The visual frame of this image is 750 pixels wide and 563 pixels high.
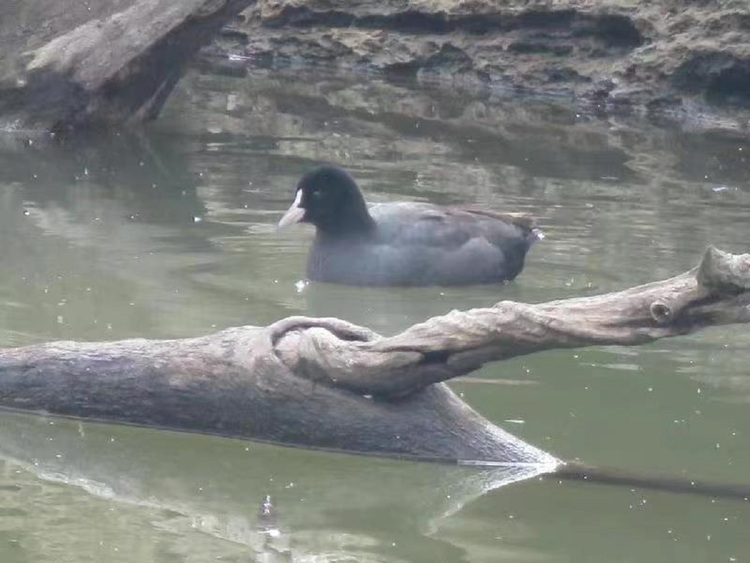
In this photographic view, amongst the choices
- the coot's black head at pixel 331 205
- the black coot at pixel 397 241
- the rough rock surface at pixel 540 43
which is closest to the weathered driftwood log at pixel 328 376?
the black coot at pixel 397 241

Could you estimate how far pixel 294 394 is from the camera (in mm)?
6066

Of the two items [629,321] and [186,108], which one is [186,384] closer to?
[629,321]

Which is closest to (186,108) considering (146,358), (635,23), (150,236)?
(635,23)

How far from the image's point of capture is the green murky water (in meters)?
5.45

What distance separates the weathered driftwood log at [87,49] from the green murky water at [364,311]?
33 centimetres

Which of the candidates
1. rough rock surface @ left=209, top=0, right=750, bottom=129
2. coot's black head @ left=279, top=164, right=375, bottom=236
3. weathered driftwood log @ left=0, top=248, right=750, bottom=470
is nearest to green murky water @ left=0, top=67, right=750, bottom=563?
weathered driftwood log @ left=0, top=248, right=750, bottom=470

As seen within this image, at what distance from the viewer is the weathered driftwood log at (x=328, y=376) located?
18.3ft

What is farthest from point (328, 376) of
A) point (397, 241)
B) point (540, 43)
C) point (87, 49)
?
point (540, 43)

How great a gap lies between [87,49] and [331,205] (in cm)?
471

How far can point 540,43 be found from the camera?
1891 centimetres

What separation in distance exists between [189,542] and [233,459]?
0.81 metres

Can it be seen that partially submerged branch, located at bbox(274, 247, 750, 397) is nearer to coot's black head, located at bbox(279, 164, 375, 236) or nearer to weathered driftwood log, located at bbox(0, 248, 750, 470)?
weathered driftwood log, located at bbox(0, 248, 750, 470)

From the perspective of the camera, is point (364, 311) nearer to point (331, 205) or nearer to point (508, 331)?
point (331, 205)

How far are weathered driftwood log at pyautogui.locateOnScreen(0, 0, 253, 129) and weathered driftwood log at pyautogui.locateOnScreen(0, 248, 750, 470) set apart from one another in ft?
24.8
